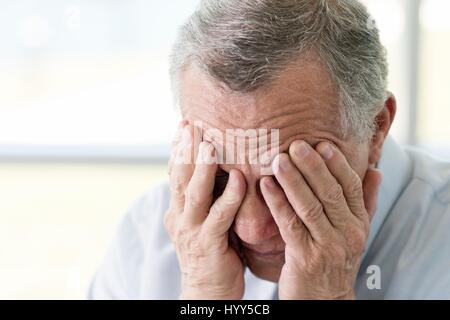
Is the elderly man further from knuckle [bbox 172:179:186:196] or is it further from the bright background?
the bright background

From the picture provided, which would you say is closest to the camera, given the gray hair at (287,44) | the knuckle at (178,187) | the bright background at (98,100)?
the gray hair at (287,44)

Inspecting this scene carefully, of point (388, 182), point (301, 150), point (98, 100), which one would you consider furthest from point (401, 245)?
point (98, 100)

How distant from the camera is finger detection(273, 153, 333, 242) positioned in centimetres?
78

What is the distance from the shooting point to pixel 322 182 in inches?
31.4

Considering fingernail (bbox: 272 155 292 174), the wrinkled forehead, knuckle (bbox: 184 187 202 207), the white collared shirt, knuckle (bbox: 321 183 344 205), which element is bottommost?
the white collared shirt

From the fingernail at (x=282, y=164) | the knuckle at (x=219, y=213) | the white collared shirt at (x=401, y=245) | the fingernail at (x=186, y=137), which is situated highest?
the fingernail at (x=186, y=137)

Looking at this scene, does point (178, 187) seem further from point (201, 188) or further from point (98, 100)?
point (98, 100)

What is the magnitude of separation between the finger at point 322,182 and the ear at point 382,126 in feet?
0.39

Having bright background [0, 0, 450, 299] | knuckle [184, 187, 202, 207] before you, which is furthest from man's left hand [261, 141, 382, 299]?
bright background [0, 0, 450, 299]

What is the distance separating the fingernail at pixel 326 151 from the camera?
2.60 feet

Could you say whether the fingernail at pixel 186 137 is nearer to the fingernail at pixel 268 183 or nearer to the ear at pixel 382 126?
the fingernail at pixel 268 183

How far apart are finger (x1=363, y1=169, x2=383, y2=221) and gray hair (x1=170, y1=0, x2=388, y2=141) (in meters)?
0.08

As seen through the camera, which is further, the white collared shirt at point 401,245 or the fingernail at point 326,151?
the white collared shirt at point 401,245

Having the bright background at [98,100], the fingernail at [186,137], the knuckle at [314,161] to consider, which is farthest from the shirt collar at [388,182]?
the bright background at [98,100]
